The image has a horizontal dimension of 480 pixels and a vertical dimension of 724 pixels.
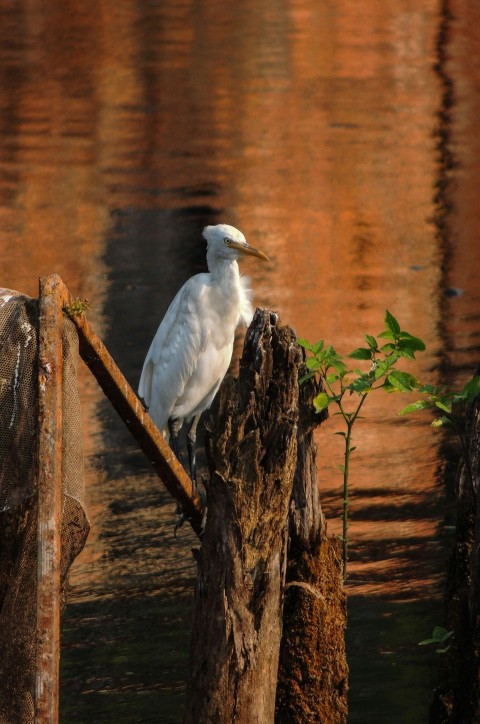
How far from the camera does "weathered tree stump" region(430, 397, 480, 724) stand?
465 cm

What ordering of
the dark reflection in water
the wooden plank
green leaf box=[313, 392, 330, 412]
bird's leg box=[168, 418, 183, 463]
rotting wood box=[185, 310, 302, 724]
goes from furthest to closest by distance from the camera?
bird's leg box=[168, 418, 183, 463], the dark reflection in water, green leaf box=[313, 392, 330, 412], rotting wood box=[185, 310, 302, 724], the wooden plank

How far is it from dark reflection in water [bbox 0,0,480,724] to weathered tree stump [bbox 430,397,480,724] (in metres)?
1.08

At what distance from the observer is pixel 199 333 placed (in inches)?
273

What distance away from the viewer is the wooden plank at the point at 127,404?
4.28 metres

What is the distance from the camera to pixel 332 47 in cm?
2872

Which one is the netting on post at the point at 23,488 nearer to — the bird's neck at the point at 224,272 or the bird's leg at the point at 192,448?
the bird's leg at the point at 192,448

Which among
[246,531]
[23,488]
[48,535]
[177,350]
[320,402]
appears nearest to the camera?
[48,535]

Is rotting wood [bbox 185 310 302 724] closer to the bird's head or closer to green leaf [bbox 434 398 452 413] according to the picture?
green leaf [bbox 434 398 452 413]

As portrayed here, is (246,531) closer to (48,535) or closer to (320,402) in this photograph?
(320,402)

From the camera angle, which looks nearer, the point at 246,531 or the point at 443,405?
the point at 246,531

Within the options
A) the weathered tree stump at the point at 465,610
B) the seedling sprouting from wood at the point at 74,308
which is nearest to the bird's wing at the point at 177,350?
the weathered tree stump at the point at 465,610

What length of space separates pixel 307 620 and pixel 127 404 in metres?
1.27

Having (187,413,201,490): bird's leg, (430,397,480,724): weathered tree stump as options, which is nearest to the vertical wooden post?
(430,397,480,724): weathered tree stump

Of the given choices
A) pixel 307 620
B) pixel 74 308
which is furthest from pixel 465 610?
pixel 74 308
